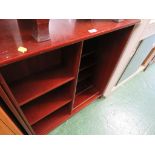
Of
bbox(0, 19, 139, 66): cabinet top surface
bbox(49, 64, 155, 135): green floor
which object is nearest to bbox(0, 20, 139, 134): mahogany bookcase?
bbox(0, 19, 139, 66): cabinet top surface

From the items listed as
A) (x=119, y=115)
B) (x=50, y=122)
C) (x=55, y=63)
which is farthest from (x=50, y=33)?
(x=119, y=115)

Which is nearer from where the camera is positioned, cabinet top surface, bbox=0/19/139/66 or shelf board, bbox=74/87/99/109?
cabinet top surface, bbox=0/19/139/66

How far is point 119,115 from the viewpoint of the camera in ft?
4.68

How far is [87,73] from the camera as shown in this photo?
1345mm

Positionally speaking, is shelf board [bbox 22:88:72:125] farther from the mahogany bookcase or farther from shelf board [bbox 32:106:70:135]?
shelf board [bbox 32:106:70:135]

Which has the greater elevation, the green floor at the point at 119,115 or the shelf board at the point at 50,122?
the shelf board at the point at 50,122

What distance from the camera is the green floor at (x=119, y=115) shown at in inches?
50.8

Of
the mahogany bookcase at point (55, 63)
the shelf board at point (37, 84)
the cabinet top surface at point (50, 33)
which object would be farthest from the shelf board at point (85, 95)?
the cabinet top surface at point (50, 33)

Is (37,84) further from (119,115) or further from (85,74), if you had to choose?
(119,115)

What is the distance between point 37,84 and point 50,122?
0.59 meters

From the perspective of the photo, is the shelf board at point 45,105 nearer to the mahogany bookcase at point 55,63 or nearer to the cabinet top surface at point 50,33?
the mahogany bookcase at point 55,63

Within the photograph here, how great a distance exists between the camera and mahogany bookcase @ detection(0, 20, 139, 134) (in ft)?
1.64
